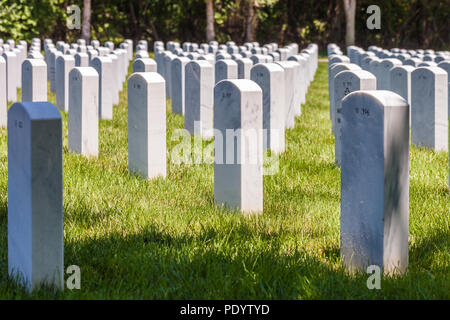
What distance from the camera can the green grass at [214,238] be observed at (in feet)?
12.8

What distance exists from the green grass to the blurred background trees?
22.2 metres

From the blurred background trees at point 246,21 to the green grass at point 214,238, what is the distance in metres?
22.2

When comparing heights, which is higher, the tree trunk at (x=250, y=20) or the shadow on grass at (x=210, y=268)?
the tree trunk at (x=250, y=20)

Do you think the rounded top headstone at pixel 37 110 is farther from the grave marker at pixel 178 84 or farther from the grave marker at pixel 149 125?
the grave marker at pixel 178 84

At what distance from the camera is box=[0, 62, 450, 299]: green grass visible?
3916 millimetres

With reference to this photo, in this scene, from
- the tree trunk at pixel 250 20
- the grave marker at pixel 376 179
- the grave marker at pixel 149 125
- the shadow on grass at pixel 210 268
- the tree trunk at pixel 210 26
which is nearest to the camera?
the shadow on grass at pixel 210 268

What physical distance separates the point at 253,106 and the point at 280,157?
7.98 ft

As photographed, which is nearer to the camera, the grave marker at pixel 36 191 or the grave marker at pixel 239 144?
the grave marker at pixel 36 191

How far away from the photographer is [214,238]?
478cm

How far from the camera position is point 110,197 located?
5.80m

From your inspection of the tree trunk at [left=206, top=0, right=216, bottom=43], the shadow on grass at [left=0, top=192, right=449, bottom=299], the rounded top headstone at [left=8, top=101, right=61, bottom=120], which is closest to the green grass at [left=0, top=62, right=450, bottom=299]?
the shadow on grass at [left=0, top=192, right=449, bottom=299]

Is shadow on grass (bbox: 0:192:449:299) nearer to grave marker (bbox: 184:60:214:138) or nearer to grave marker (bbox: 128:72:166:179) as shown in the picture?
grave marker (bbox: 128:72:166:179)

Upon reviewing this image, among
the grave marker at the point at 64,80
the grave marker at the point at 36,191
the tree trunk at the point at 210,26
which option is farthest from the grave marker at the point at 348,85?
the tree trunk at the point at 210,26
